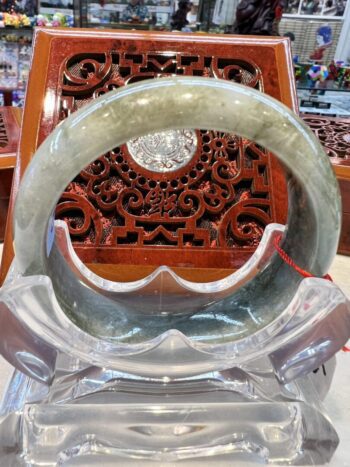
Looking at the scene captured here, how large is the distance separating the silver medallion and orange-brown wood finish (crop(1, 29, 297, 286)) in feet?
0.05

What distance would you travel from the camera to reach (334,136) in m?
1.20

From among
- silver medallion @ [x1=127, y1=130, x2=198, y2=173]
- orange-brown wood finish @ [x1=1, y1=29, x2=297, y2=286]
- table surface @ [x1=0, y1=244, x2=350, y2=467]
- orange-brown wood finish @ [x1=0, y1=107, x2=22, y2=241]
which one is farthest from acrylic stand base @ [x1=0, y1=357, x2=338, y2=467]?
orange-brown wood finish @ [x1=0, y1=107, x2=22, y2=241]

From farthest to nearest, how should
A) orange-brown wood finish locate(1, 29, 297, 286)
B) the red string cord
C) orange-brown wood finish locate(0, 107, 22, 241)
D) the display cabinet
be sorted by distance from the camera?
the display cabinet < orange-brown wood finish locate(0, 107, 22, 241) < orange-brown wood finish locate(1, 29, 297, 286) < the red string cord

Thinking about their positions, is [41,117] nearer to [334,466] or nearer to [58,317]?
[58,317]

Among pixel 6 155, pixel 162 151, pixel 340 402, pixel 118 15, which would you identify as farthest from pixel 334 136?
pixel 118 15

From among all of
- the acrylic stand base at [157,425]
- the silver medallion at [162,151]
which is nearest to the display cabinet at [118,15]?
the silver medallion at [162,151]

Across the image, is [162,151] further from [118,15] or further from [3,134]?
[118,15]

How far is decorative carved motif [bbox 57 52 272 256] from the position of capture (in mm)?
902

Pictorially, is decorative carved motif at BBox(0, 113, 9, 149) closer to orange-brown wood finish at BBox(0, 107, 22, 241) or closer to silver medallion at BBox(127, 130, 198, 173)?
orange-brown wood finish at BBox(0, 107, 22, 241)

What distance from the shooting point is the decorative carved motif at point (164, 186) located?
90 centimetres

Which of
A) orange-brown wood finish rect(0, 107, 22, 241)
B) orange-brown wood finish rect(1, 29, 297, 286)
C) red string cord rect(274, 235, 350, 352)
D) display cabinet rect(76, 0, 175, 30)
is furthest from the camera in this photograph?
display cabinet rect(76, 0, 175, 30)

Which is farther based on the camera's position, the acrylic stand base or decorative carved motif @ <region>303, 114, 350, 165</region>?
decorative carved motif @ <region>303, 114, 350, 165</region>

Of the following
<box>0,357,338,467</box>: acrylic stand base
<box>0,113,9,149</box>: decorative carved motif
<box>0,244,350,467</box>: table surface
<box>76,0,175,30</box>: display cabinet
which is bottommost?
<box>0,244,350,467</box>: table surface

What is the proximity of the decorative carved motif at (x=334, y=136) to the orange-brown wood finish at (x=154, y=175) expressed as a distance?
0.23 meters
